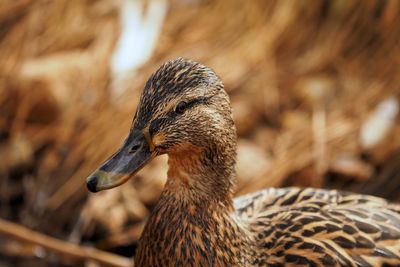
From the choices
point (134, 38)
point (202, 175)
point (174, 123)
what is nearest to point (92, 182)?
point (174, 123)

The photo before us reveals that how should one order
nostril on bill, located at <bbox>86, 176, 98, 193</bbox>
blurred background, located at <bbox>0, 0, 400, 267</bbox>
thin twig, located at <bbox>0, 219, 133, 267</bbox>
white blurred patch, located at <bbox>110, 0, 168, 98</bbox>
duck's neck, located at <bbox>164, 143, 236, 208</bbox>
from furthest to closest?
white blurred patch, located at <bbox>110, 0, 168, 98</bbox>, blurred background, located at <bbox>0, 0, 400, 267</bbox>, thin twig, located at <bbox>0, 219, 133, 267</bbox>, duck's neck, located at <bbox>164, 143, 236, 208</bbox>, nostril on bill, located at <bbox>86, 176, 98, 193</bbox>

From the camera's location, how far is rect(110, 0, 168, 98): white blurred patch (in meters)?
4.15

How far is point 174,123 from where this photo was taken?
2283 millimetres

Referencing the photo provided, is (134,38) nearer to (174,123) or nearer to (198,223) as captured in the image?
(198,223)

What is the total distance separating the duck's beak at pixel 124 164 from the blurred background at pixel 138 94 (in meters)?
1.40

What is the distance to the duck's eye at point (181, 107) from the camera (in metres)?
2.29

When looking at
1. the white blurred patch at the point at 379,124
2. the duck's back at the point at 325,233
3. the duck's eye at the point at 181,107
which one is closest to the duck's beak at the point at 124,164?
the duck's eye at the point at 181,107

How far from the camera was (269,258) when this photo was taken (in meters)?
2.59

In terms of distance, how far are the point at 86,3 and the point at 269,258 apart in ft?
8.37

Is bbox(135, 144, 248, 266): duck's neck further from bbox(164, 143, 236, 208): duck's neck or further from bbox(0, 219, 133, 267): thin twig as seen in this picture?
bbox(0, 219, 133, 267): thin twig

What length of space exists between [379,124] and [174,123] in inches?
A: 80.4

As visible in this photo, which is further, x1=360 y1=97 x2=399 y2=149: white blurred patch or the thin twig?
x1=360 y1=97 x2=399 y2=149: white blurred patch

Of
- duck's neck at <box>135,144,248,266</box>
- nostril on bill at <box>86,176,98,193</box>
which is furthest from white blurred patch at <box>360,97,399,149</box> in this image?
nostril on bill at <box>86,176,98,193</box>

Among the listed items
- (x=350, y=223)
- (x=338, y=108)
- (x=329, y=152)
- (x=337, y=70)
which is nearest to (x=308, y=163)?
(x=329, y=152)
